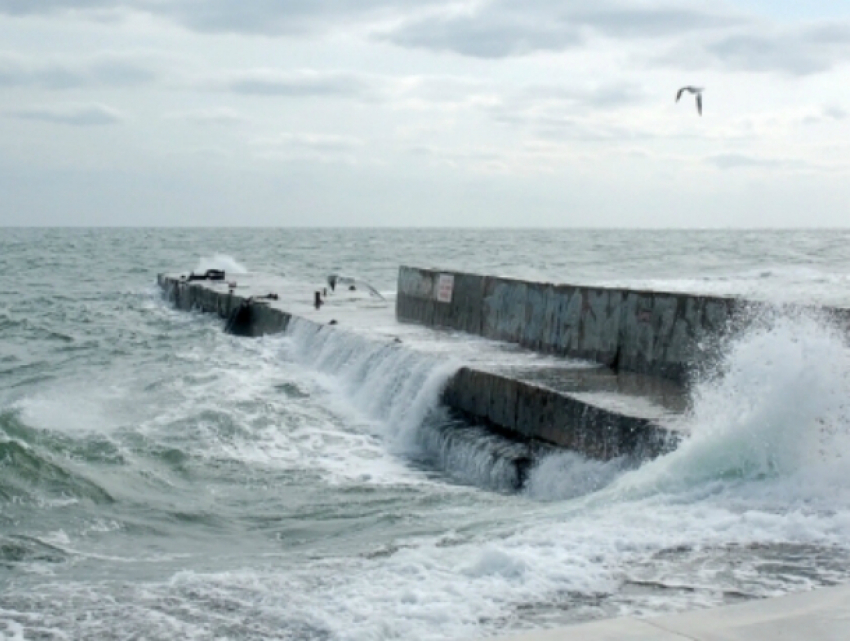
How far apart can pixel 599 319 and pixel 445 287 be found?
179 inches

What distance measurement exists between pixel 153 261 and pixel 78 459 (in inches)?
1812

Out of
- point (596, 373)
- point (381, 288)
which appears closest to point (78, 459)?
point (596, 373)

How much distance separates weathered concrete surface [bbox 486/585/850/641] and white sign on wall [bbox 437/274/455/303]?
39.1 feet

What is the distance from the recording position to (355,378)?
14141 mm

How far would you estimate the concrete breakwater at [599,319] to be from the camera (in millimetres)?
10242

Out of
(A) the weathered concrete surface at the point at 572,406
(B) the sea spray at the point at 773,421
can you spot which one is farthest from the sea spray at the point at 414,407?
(B) the sea spray at the point at 773,421

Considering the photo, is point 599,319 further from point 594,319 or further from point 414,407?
point 414,407

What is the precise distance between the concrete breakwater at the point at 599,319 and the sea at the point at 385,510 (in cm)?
49

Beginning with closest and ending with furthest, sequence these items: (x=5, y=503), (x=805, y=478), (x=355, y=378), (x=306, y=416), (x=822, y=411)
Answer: (x=805, y=478), (x=822, y=411), (x=5, y=503), (x=306, y=416), (x=355, y=378)

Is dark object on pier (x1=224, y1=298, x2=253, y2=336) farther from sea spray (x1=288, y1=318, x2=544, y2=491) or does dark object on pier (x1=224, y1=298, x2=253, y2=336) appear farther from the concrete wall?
the concrete wall

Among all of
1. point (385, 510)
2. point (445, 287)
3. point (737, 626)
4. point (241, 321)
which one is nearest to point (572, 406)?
point (385, 510)

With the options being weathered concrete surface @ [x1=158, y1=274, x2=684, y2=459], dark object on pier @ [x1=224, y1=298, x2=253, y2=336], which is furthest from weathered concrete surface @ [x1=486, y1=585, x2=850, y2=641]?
dark object on pier @ [x1=224, y1=298, x2=253, y2=336]

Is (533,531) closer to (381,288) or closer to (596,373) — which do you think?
(596,373)

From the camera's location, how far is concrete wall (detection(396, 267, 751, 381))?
34.2ft
